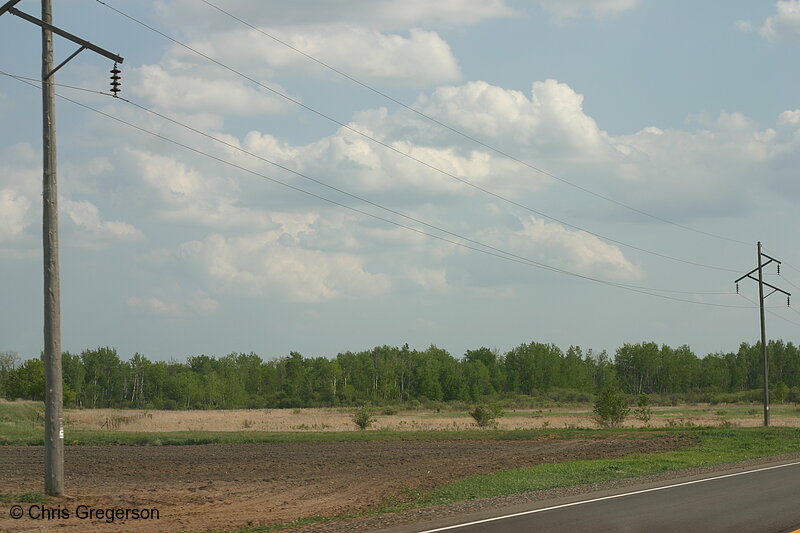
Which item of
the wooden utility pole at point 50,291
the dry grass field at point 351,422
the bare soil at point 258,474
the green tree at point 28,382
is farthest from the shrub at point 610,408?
the green tree at point 28,382

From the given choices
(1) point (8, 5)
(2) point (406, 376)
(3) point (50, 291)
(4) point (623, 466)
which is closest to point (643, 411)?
(4) point (623, 466)

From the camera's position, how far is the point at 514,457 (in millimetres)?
35031

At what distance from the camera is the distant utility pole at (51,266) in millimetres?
18672

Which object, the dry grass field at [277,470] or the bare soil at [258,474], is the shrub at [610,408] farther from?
the bare soil at [258,474]

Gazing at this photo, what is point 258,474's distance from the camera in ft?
94.2

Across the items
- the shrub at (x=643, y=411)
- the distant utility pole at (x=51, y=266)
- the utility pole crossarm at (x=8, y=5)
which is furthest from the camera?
the shrub at (x=643, y=411)

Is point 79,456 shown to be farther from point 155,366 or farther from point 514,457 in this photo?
point 155,366

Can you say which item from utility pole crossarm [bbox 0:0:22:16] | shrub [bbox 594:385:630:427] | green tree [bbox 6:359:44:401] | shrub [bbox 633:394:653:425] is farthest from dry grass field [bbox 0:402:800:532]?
green tree [bbox 6:359:44:401]

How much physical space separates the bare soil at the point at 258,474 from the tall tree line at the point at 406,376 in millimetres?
99125

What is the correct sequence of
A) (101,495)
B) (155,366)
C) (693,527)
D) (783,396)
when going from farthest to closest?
(155,366) < (783,396) < (101,495) < (693,527)

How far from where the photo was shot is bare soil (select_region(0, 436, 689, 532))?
63.1ft

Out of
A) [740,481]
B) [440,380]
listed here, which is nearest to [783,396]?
[440,380]

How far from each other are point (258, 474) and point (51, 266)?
12.6 m

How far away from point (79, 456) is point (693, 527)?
27923mm
